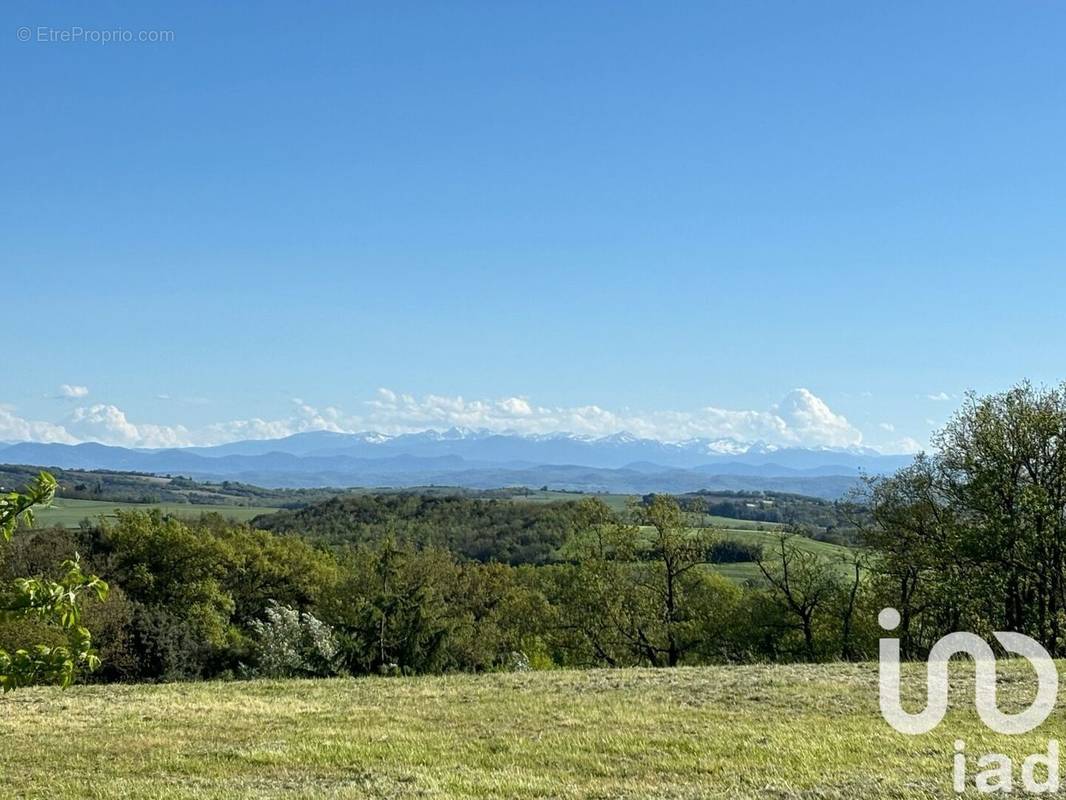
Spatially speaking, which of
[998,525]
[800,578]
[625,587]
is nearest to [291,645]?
[625,587]

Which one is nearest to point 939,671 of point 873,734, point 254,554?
point 873,734

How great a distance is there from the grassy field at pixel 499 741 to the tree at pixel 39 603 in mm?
5382

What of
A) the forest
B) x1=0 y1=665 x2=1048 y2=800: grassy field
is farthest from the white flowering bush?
x1=0 y1=665 x2=1048 y2=800: grassy field

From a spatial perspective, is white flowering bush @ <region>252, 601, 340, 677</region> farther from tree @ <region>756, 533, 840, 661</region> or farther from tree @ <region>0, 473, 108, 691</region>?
tree @ <region>0, 473, 108, 691</region>

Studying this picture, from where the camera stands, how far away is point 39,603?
6.47m

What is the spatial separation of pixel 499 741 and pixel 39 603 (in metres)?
9.66

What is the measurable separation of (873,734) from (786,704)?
12.3 feet

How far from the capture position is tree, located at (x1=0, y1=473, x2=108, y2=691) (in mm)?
6418

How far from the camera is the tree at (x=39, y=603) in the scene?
21.1 ft

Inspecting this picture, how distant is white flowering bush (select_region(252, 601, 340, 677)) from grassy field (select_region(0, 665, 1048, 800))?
14233mm

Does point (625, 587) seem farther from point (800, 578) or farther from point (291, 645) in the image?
point (291, 645)

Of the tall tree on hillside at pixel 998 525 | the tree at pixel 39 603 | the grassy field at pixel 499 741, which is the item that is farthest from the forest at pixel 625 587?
the tree at pixel 39 603

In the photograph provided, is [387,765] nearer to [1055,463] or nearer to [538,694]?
[538,694]

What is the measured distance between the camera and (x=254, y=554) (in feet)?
211
